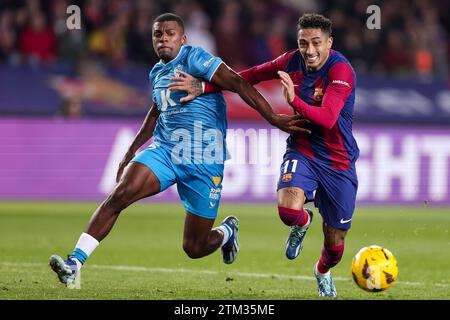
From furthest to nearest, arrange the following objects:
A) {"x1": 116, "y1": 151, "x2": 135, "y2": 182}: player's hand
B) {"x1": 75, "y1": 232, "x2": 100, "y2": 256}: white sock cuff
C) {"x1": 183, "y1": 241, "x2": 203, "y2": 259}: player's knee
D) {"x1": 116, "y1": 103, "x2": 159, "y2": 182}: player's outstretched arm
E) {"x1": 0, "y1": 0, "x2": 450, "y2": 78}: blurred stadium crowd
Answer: {"x1": 0, "y1": 0, "x2": 450, "y2": 78}: blurred stadium crowd < {"x1": 116, "y1": 103, "x2": 159, "y2": 182}: player's outstretched arm < {"x1": 116, "y1": 151, "x2": 135, "y2": 182}: player's hand < {"x1": 183, "y1": 241, "x2": 203, "y2": 259}: player's knee < {"x1": 75, "y1": 232, "x2": 100, "y2": 256}: white sock cuff

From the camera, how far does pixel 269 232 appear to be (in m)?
14.6

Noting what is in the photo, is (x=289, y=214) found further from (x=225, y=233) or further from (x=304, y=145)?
(x=225, y=233)

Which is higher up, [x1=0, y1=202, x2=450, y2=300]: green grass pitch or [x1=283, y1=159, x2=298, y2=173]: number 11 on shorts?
[x1=283, y1=159, x2=298, y2=173]: number 11 on shorts

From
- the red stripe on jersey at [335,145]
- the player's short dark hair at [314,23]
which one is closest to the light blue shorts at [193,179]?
the red stripe on jersey at [335,145]

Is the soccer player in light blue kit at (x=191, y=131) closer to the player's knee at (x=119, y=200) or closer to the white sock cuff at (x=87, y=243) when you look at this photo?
the player's knee at (x=119, y=200)

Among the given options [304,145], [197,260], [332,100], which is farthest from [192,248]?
[197,260]

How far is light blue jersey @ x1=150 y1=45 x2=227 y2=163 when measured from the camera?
8695 mm

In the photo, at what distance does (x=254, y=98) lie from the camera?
8602mm

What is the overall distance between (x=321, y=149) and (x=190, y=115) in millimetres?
1204

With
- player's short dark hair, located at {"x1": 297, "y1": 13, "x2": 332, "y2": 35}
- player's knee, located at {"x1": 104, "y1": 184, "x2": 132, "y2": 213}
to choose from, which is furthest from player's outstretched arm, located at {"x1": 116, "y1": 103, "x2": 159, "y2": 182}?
player's short dark hair, located at {"x1": 297, "y1": 13, "x2": 332, "y2": 35}

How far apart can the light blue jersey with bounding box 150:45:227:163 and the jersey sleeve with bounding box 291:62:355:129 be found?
85 cm

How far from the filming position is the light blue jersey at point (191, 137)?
8680mm

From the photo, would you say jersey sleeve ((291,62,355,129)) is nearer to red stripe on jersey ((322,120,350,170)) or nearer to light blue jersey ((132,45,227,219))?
red stripe on jersey ((322,120,350,170))
